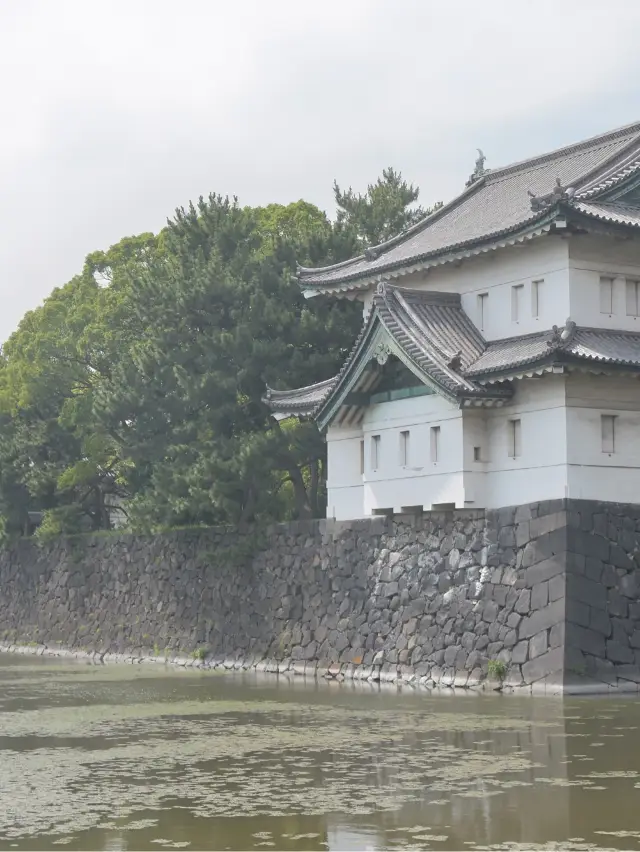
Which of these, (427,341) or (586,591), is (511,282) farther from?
(586,591)

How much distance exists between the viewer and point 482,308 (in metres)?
28.2

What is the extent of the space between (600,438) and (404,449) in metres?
4.16

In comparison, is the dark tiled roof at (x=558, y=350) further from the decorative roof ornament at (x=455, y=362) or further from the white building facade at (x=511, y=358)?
the decorative roof ornament at (x=455, y=362)

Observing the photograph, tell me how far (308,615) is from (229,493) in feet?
13.2

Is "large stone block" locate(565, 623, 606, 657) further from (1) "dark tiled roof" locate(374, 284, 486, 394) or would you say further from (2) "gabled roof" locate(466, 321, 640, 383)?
(1) "dark tiled roof" locate(374, 284, 486, 394)

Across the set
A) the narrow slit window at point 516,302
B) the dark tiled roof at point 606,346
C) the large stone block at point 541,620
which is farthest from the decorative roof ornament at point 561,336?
the large stone block at point 541,620

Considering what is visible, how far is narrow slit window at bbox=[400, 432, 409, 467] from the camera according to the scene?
27938 mm

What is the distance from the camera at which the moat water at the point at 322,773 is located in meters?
11.8

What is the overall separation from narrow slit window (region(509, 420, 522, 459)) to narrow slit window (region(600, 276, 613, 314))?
8.28 feet

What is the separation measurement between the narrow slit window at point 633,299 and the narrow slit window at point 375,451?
542 cm

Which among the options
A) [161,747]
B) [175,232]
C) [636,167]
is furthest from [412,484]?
[175,232]

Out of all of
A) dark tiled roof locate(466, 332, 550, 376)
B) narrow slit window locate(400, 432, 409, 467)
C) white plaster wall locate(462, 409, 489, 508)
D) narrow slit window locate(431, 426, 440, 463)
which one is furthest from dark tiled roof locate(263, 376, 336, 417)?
white plaster wall locate(462, 409, 489, 508)

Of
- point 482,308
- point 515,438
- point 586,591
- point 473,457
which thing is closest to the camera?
point 586,591

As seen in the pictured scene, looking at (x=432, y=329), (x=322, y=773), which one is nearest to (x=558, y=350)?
(x=432, y=329)
